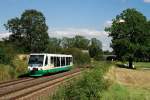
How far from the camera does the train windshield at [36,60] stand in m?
41.4

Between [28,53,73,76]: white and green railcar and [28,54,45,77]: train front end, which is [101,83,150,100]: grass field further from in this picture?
[28,53,73,76]: white and green railcar

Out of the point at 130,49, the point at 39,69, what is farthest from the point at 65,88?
the point at 130,49

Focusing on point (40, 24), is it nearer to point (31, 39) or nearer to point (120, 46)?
point (31, 39)

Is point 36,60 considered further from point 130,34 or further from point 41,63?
point 130,34

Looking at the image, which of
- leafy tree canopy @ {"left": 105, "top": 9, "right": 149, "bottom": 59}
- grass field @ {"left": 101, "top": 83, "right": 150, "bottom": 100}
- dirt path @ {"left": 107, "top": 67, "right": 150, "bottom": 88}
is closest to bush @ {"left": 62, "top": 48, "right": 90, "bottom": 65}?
leafy tree canopy @ {"left": 105, "top": 9, "right": 149, "bottom": 59}

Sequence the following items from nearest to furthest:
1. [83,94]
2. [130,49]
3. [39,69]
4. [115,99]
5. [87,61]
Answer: [83,94], [115,99], [39,69], [130,49], [87,61]

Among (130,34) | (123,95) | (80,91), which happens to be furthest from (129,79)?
(130,34)

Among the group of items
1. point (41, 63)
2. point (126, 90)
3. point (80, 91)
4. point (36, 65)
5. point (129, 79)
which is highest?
point (41, 63)

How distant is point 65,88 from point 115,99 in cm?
369

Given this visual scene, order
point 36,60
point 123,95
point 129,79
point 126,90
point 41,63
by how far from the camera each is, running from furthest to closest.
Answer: point 129,79
point 36,60
point 41,63
point 126,90
point 123,95

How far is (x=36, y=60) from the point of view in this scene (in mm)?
41844

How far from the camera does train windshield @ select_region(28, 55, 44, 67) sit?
41.4 metres

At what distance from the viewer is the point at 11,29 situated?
116312mm

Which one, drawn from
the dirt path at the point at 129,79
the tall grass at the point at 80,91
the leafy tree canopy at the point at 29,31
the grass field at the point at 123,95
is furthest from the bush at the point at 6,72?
the leafy tree canopy at the point at 29,31
